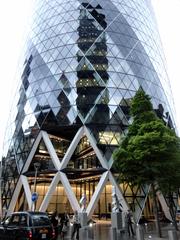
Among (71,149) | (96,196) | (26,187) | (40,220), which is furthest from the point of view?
(26,187)

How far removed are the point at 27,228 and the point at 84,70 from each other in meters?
26.1

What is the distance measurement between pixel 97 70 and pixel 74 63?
Result: 3.19 metres

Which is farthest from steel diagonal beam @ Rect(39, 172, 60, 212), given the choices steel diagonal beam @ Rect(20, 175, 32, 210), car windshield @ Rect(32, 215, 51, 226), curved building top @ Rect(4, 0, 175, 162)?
car windshield @ Rect(32, 215, 51, 226)

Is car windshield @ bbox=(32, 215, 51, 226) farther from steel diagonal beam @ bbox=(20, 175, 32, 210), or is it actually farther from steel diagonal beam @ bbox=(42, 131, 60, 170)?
steel diagonal beam @ bbox=(20, 175, 32, 210)

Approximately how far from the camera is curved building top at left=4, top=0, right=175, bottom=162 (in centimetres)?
3372

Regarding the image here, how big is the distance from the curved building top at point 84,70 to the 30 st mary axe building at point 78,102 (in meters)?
0.12

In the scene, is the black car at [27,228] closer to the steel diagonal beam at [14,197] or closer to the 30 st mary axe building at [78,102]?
the 30 st mary axe building at [78,102]

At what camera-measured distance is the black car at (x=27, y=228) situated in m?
12.1

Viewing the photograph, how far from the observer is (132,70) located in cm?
3753

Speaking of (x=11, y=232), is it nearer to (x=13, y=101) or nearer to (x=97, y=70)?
(x=97, y=70)

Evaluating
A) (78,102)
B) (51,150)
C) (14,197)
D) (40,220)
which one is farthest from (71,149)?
(40,220)

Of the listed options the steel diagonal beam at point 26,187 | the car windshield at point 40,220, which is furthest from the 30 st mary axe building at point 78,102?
the car windshield at point 40,220

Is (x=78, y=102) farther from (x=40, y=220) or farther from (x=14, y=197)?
(x=40, y=220)

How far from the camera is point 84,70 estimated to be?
3581cm
